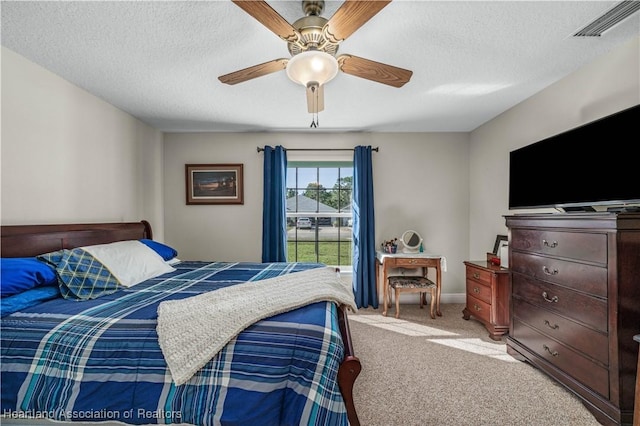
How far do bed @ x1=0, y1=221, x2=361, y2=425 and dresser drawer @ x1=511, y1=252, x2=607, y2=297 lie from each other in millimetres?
1590

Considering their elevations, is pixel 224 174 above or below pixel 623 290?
above

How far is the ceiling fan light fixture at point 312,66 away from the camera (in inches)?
58.9

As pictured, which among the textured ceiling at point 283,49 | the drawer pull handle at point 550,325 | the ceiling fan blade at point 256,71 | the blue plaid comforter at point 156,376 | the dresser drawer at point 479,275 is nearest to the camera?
the blue plaid comforter at point 156,376

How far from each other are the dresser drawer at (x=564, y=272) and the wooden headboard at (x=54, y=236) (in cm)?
365

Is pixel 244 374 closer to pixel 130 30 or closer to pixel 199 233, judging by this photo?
pixel 130 30

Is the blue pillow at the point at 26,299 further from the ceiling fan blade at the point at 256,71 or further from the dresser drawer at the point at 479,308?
the dresser drawer at the point at 479,308

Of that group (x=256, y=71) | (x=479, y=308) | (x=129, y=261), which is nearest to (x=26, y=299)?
(x=129, y=261)

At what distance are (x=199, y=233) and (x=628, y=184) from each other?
4.22 m

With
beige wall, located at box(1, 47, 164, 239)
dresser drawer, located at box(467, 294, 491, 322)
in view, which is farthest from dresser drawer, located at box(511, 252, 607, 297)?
beige wall, located at box(1, 47, 164, 239)

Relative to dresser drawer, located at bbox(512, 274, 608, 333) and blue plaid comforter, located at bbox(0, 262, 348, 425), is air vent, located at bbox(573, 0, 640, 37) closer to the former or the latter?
dresser drawer, located at bbox(512, 274, 608, 333)

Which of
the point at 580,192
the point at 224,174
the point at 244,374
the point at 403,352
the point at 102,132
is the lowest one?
the point at 403,352

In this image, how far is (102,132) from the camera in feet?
9.22

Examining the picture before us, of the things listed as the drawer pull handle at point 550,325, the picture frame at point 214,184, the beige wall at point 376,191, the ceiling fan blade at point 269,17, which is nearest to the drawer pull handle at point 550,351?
the drawer pull handle at point 550,325

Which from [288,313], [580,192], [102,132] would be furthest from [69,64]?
[580,192]
